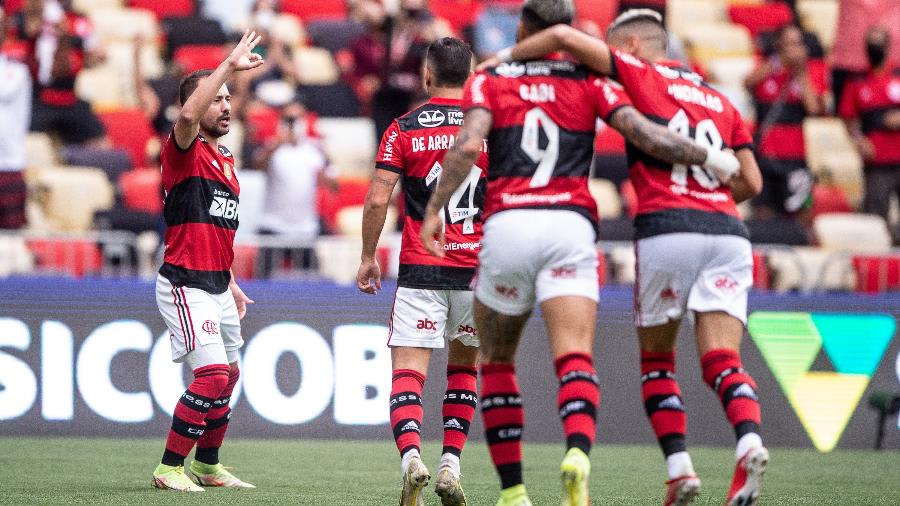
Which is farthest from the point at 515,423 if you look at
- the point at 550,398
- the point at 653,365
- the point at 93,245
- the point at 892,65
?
the point at 892,65

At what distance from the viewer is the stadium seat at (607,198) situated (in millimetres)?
14484

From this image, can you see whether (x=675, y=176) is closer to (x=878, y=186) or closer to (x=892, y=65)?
(x=878, y=186)

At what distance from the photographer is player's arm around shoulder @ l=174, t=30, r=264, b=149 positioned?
23.6 ft

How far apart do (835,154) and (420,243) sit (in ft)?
34.0

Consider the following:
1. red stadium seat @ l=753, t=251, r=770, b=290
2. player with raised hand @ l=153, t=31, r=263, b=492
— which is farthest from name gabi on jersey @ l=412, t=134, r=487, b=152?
red stadium seat @ l=753, t=251, r=770, b=290

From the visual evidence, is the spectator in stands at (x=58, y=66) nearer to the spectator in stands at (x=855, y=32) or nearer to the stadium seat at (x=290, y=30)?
the stadium seat at (x=290, y=30)

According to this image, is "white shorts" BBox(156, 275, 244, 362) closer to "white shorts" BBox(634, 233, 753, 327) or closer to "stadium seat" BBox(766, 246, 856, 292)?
"white shorts" BBox(634, 233, 753, 327)

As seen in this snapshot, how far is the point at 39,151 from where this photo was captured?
14.5 meters

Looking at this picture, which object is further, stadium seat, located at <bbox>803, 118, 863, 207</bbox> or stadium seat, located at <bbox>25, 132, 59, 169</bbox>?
stadium seat, located at <bbox>803, 118, 863, 207</bbox>

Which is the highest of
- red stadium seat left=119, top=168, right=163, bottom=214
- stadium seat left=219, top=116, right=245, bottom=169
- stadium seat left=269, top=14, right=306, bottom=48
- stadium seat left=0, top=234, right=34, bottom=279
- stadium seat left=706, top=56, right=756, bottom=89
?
stadium seat left=269, top=14, right=306, bottom=48

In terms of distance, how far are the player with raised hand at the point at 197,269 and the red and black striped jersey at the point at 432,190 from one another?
1001mm

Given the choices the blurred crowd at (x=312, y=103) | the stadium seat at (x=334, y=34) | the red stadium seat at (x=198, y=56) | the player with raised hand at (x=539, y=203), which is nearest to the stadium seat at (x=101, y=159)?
the blurred crowd at (x=312, y=103)

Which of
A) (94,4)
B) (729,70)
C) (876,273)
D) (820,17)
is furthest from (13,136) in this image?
(820,17)

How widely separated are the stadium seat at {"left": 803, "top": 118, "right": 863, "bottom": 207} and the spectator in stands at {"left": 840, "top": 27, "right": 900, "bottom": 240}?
5.02 feet
